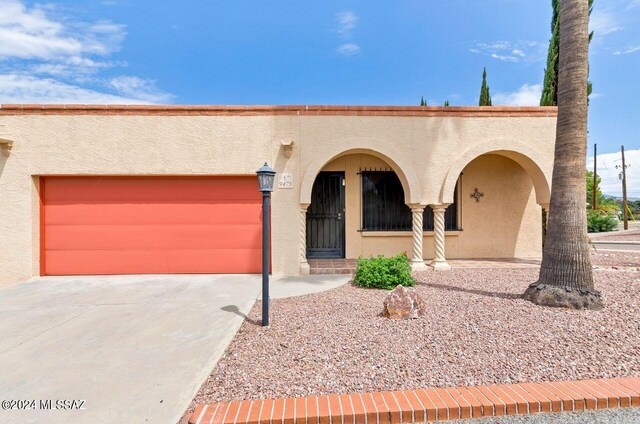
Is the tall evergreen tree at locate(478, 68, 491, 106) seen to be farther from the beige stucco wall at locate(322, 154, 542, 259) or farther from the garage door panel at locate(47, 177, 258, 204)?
the garage door panel at locate(47, 177, 258, 204)

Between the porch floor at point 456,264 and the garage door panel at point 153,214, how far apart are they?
1847 mm

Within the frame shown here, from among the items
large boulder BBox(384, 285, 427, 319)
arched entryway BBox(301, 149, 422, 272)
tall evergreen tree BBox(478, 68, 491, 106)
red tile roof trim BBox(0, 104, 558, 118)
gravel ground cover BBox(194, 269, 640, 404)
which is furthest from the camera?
tall evergreen tree BBox(478, 68, 491, 106)

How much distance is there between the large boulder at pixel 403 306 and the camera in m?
4.11

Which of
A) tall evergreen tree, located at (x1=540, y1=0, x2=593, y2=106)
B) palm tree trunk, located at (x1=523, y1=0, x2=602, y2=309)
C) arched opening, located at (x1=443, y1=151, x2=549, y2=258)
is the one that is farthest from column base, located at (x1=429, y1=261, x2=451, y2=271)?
tall evergreen tree, located at (x1=540, y1=0, x2=593, y2=106)

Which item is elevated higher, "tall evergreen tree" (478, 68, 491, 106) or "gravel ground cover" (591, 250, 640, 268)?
"tall evergreen tree" (478, 68, 491, 106)

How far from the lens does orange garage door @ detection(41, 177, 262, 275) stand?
7020 millimetres

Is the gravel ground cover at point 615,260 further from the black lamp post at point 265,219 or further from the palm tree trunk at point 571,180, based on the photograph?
the black lamp post at point 265,219

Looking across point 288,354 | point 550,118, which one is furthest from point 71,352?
point 550,118

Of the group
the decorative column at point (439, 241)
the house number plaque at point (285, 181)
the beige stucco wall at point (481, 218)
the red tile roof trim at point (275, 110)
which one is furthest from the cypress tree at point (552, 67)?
the house number plaque at point (285, 181)

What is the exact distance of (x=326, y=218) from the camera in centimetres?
838

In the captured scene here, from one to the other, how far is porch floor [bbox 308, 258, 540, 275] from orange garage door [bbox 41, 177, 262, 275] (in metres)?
1.49

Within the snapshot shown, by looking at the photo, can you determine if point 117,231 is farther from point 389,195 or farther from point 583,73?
point 583,73

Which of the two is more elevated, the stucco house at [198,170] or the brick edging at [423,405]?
the stucco house at [198,170]

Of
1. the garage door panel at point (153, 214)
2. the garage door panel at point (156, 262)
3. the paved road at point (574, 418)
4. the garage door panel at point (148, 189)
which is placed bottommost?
the paved road at point (574, 418)
